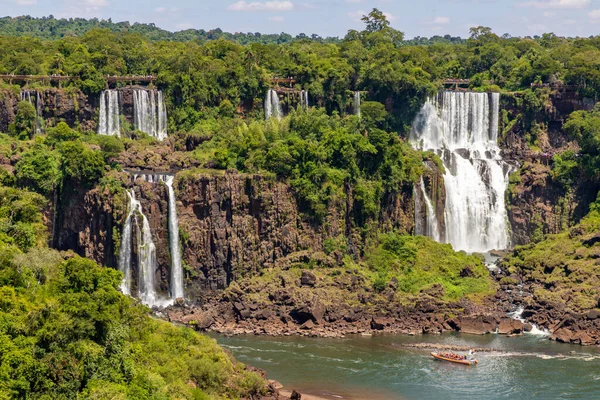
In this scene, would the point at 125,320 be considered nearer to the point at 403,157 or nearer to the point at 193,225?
the point at 193,225

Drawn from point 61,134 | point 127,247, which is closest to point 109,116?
point 61,134

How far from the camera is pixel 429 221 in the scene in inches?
3206

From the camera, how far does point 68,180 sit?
71188 mm

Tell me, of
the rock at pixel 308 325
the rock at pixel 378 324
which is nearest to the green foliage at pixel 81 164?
the rock at pixel 308 325

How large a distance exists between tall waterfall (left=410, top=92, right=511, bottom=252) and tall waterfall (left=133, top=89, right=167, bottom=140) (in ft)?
61.9

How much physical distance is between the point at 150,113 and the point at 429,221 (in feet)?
67.6

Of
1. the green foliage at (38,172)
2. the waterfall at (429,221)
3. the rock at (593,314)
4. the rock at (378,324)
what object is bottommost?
the rock at (378,324)

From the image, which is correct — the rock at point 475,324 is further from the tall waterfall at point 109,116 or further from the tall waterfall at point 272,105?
the tall waterfall at point 109,116

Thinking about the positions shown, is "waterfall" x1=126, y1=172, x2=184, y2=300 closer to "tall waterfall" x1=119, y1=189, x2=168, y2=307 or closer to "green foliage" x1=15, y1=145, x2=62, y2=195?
"tall waterfall" x1=119, y1=189, x2=168, y2=307

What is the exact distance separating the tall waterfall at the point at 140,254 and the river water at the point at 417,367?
7225 millimetres

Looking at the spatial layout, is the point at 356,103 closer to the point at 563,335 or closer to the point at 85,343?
the point at 563,335

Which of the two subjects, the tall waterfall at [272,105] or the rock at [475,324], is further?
the tall waterfall at [272,105]

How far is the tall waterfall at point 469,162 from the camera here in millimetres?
84375

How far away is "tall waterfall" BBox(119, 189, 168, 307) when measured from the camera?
232 feet
